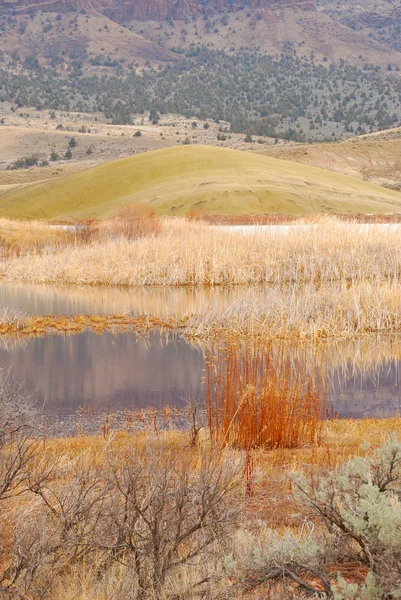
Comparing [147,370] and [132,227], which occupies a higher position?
[132,227]

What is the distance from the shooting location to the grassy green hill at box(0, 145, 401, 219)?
156 ft

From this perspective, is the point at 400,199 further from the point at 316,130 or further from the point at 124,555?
the point at 316,130

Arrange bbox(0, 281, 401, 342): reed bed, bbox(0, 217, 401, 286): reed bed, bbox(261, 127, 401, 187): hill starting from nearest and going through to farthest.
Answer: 1. bbox(0, 281, 401, 342): reed bed
2. bbox(0, 217, 401, 286): reed bed
3. bbox(261, 127, 401, 187): hill

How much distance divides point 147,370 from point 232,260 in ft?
38.2

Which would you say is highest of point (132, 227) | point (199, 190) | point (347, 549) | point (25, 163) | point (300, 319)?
point (347, 549)

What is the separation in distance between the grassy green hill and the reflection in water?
28285 mm

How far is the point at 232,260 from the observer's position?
1011 inches

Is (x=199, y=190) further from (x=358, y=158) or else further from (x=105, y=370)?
(x=105, y=370)

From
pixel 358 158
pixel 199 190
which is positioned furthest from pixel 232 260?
pixel 358 158

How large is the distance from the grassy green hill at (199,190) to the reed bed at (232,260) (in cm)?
1712

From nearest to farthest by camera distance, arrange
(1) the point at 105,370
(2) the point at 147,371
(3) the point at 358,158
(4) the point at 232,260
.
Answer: (2) the point at 147,371 → (1) the point at 105,370 → (4) the point at 232,260 → (3) the point at 358,158

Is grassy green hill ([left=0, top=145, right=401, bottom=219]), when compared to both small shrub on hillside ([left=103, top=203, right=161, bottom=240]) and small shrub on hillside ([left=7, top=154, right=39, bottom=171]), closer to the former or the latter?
small shrub on hillside ([left=103, top=203, right=161, bottom=240])

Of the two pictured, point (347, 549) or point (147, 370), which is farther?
point (147, 370)

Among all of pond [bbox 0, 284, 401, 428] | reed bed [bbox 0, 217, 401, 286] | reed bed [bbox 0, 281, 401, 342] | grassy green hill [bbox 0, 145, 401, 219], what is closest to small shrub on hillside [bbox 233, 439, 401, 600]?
pond [bbox 0, 284, 401, 428]
